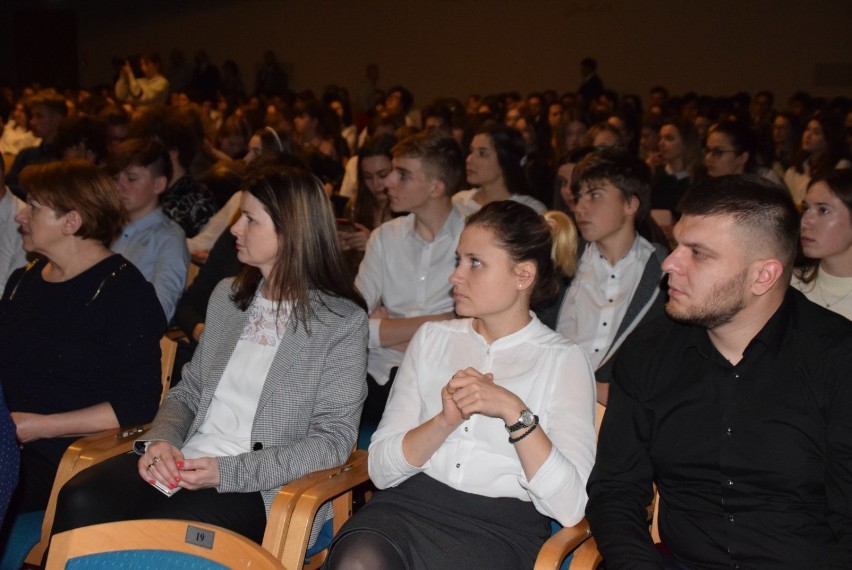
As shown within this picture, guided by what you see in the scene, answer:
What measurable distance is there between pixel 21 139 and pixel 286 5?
27.8 feet

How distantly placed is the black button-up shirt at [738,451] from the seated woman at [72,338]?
4.41ft

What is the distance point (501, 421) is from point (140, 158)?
2.19m

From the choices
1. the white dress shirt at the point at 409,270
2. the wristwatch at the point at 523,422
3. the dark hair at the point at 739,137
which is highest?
the dark hair at the point at 739,137

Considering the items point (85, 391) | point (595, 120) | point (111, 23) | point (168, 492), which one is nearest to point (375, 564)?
point (168, 492)

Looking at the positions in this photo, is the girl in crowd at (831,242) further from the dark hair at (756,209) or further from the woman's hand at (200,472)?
the woman's hand at (200,472)

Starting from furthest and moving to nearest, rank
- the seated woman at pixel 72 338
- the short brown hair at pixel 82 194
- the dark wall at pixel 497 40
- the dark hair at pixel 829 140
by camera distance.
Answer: the dark wall at pixel 497 40
the dark hair at pixel 829 140
the short brown hair at pixel 82 194
the seated woman at pixel 72 338

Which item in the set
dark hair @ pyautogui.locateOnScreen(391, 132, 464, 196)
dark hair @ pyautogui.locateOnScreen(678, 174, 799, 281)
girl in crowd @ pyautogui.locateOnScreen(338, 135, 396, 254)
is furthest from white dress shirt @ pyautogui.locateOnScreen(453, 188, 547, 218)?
dark hair @ pyautogui.locateOnScreen(678, 174, 799, 281)

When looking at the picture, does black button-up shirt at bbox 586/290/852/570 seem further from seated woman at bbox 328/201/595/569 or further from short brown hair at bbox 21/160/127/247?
short brown hair at bbox 21/160/127/247

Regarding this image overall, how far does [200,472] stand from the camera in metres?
2.14

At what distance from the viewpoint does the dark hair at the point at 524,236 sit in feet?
7.14

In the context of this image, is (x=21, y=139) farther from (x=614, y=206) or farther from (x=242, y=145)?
(x=614, y=206)

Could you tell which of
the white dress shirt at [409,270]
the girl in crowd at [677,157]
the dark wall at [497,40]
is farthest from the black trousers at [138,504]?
the dark wall at [497,40]

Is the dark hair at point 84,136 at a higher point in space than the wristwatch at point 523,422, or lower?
higher

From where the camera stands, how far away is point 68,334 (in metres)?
2.54
